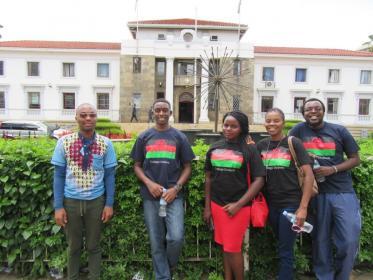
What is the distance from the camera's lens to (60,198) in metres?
3.15

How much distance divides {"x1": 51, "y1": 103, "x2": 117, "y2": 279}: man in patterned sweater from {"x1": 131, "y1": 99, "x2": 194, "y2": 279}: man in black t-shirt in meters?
0.33

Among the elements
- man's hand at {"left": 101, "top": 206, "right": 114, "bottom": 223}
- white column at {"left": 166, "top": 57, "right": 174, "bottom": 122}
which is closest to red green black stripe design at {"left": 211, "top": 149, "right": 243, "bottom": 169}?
man's hand at {"left": 101, "top": 206, "right": 114, "bottom": 223}

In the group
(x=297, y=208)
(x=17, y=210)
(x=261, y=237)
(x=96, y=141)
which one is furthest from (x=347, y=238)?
(x=17, y=210)

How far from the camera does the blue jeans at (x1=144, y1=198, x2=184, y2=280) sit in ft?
10.6

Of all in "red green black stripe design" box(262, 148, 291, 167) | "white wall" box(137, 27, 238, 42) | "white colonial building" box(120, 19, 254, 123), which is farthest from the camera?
"white wall" box(137, 27, 238, 42)

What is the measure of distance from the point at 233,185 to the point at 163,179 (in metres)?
0.68

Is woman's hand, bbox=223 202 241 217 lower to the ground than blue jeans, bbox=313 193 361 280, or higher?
higher

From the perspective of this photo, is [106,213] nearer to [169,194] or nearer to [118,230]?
[118,230]

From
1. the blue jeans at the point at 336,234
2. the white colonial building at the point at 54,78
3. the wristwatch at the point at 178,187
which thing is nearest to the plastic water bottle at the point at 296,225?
the blue jeans at the point at 336,234

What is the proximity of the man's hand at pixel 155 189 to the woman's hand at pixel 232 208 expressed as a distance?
0.64 m

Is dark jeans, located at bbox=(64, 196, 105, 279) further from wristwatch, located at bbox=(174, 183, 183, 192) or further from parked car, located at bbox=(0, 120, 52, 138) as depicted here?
parked car, located at bbox=(0, 120, 52, 138)

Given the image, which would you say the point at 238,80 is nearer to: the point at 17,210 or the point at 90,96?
the point at 90,96

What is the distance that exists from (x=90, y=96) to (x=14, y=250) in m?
32.6

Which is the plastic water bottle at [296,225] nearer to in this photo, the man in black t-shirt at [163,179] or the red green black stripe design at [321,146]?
the red green black stripe design at [321,146]
